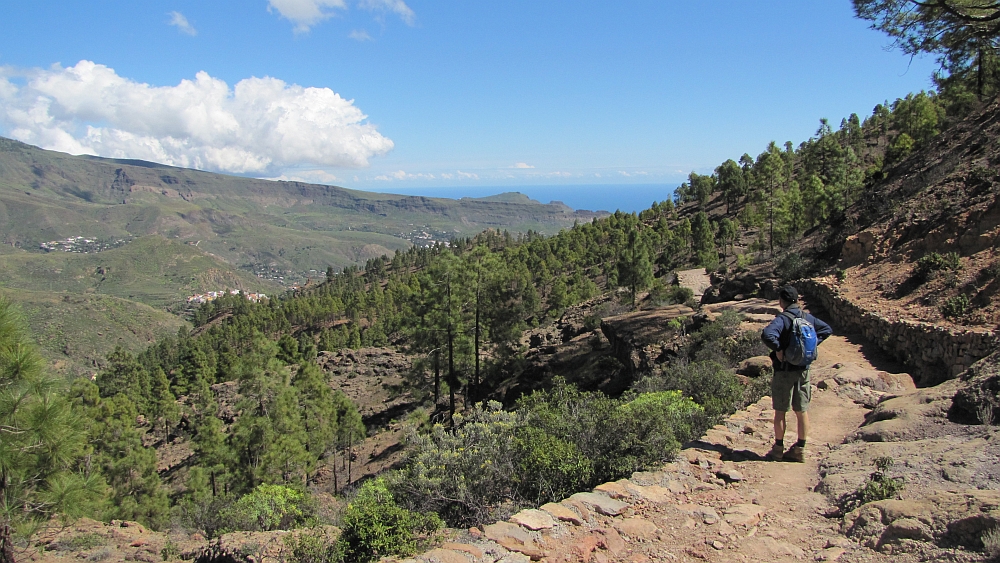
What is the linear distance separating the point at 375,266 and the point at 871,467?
11971 cm

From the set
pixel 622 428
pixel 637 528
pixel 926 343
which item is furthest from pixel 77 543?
pixel 926 343

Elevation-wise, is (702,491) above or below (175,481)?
above

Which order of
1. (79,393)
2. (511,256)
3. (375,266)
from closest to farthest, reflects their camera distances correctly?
(79,393) < (511,256) < (375,266)

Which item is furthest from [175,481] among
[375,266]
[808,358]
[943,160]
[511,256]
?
[375,266]

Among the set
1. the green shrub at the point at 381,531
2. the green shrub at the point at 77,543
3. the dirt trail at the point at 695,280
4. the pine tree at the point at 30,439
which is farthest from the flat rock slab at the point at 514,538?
the dirt trail at the point at 695,280

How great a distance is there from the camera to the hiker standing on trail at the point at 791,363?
5469mm

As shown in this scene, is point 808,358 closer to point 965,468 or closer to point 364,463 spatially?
point 965,468

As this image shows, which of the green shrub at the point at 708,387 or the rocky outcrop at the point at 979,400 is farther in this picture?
the green shrub at the point at 708,387

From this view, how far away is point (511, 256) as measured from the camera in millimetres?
68250

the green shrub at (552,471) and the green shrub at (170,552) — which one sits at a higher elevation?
the green shrub at (552,471)

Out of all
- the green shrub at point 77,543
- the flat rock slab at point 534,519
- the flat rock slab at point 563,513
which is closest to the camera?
the flat rock slab at point 534,519

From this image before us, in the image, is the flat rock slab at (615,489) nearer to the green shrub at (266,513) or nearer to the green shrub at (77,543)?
the green shrub at (266,513)

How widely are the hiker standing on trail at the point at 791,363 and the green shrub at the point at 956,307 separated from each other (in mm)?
5698

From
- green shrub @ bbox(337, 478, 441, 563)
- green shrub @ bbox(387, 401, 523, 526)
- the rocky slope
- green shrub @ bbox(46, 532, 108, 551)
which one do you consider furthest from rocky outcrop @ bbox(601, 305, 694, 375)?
green shrub @ bbox(46, 532, 108, 551)
